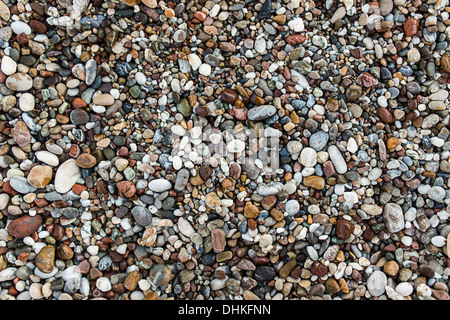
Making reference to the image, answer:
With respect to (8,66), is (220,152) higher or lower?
lower

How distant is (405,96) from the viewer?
1.54 meters

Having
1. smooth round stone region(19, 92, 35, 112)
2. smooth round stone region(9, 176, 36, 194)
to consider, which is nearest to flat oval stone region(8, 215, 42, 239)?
smooth round stone region(9, 176, 36, 194)

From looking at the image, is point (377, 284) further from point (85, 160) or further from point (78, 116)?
point (78, 116)

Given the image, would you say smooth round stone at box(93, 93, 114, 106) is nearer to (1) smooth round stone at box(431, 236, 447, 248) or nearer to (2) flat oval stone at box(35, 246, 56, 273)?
(2) flat oval stone at box(35, 246, 56, 273)

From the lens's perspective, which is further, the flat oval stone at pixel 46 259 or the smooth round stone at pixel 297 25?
the smooth round stone at pixel 297 25

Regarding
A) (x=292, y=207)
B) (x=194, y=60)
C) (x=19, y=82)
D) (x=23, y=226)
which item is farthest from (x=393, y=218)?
(x=19, y=82)

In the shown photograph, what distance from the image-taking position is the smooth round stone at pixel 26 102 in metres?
1.45

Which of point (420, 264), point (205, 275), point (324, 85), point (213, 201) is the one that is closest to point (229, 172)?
point (213, 201)

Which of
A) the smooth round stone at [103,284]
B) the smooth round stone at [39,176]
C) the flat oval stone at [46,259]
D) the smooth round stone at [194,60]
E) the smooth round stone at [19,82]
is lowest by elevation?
the smooth round stone at [103,284]

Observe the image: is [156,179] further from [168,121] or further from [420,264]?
[420,264]

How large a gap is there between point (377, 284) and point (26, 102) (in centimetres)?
168

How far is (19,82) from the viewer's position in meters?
1.45

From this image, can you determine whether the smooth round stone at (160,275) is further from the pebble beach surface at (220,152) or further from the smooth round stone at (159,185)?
the smooth round stone at (159,185)

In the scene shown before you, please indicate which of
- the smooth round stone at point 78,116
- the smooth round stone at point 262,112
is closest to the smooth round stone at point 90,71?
the smooth round stone at point 78,116
